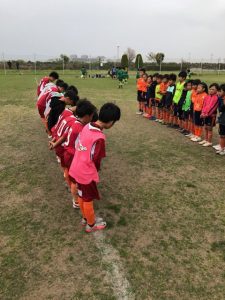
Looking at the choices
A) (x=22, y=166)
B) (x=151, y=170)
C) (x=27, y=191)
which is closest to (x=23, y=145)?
(x=22, y=166)

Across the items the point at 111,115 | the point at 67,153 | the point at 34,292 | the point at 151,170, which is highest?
the point at 111,115

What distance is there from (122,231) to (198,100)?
15.9 feet

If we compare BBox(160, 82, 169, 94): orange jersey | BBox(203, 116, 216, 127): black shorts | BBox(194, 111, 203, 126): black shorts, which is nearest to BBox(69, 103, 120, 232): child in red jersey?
BBox(203, 116, 216, 127): black shorts

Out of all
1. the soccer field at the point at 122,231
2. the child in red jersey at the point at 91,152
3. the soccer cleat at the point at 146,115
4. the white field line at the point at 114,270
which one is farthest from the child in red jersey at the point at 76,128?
the soccer cleat at the point at 146,115

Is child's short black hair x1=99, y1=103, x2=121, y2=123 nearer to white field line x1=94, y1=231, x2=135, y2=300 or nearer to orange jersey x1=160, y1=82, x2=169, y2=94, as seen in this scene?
white field line x1=94, y1=231, x2=135, y2=300

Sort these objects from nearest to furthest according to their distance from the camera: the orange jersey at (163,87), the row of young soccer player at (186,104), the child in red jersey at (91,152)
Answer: the child in red jersey at (91,152)
the row of young soccer player at (186,104)
the orange jersey at (163,87)

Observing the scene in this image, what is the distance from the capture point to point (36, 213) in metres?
4.27

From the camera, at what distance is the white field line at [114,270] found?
2.85 m

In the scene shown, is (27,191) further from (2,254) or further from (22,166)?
(2,254)

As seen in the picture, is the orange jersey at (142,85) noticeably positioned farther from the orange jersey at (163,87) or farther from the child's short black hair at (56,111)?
the child's short black hair at (56,111)

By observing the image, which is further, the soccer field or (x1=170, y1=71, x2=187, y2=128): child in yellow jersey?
(x1=170, y1=71, x2=187, y2=128): child in yellow jersey

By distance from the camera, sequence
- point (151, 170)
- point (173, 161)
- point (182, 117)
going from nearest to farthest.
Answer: point (151, 170) < point (173, 161) < point (182, 117)

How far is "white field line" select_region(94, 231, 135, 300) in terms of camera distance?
2.85 m

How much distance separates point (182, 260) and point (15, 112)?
974 cm
